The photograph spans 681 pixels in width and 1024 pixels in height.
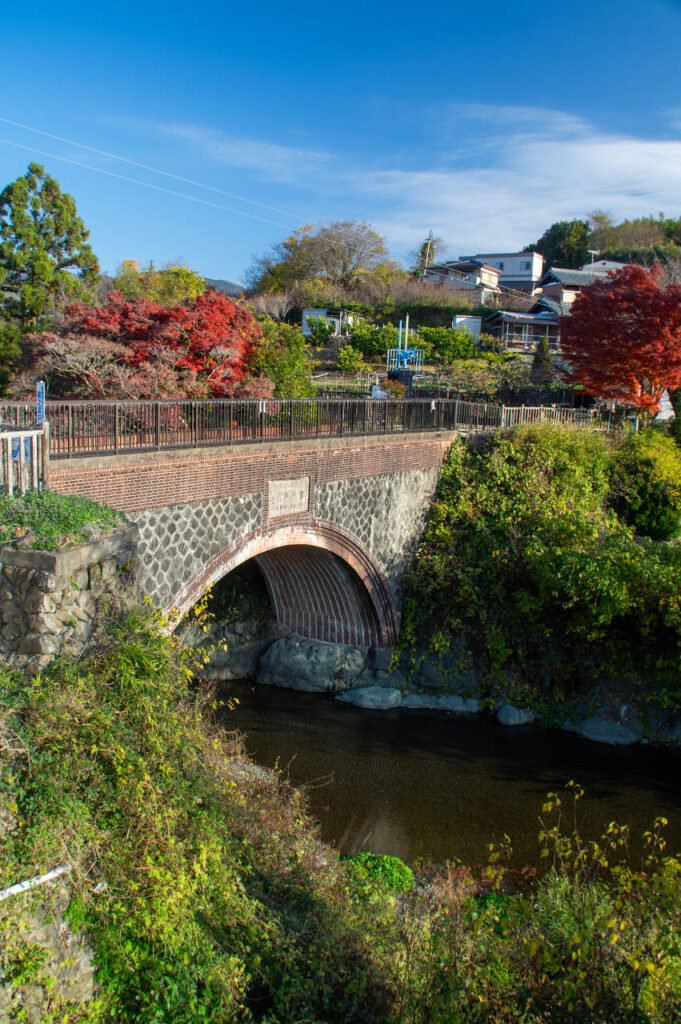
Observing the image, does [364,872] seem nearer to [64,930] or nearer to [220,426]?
[64,930]

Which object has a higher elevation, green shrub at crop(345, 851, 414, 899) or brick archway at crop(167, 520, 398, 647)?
brick archway at crop(167, 520, 398, 647)

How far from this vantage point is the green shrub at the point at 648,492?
19875 millimetres

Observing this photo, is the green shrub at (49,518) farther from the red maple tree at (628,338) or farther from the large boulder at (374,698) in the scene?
→ the red maple tree at (628,338)

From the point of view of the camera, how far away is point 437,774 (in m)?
13.6

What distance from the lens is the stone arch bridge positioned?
34.7 feet

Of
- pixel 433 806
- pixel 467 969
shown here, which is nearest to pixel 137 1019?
pixel 467 969

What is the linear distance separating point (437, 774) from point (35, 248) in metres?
18.4

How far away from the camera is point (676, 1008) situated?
5.10m

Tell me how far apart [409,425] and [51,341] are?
320 inches

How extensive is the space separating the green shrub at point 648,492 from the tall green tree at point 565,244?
53022 mm

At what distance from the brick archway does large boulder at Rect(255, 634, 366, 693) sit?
493 mm

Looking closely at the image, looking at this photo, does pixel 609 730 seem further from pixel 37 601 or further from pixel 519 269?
pixel 519 269

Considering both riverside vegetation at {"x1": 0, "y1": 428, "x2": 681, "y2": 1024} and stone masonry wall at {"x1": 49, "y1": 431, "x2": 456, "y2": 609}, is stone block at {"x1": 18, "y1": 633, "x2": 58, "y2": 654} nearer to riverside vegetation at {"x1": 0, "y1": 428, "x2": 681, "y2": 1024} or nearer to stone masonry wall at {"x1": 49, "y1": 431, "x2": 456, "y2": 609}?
riverside vegetation at {"x1": 0, "y1": 428, "x2": 681, "y2": 1024}

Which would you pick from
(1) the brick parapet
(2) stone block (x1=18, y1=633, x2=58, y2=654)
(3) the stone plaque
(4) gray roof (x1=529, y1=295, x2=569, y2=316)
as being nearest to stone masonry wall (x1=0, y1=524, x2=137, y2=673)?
(2) stone block (x1=18, y1=633, x2=58, y2=654)
